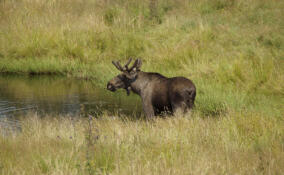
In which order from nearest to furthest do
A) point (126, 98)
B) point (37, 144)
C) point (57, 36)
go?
1. point (37, 144)
2. point (126, 98)
3. point (57, 36)

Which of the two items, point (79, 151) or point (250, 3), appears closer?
point (79, 151)

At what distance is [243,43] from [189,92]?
830 cm

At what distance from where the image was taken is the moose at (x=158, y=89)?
860cm

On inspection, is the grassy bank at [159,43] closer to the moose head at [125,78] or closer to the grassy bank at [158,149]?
the moose head at [125,78]

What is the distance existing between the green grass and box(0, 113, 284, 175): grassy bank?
0.02 metres

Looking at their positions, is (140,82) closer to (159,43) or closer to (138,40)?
(159,43)

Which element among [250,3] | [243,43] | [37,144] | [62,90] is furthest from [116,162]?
[250,3]

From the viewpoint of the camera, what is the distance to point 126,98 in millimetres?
12961

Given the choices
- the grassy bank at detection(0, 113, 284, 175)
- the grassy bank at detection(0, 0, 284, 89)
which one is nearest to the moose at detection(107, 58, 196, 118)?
the grassy bank at detection(0, 113, 284, 175)

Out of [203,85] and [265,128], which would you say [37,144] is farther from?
[203,85]

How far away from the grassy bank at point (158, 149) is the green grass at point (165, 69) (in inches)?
0.8

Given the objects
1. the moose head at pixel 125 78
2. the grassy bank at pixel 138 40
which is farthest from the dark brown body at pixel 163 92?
the grassy bank at pixel 138 40

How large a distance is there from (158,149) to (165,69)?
8226 mm

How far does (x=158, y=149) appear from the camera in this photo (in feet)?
21.1
